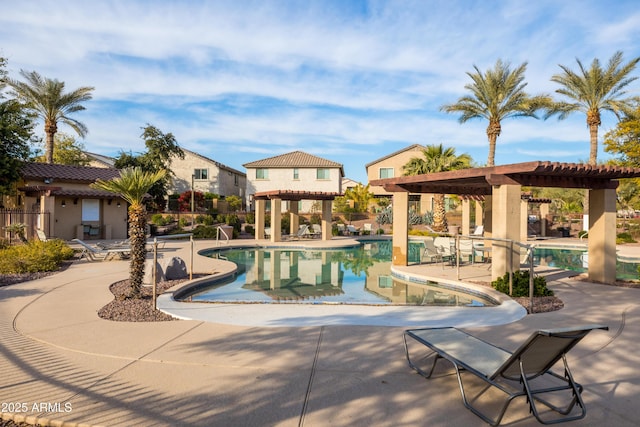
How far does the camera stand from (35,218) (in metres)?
20.9

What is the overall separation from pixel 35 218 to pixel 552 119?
31957 mm

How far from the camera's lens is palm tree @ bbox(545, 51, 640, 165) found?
24000mm

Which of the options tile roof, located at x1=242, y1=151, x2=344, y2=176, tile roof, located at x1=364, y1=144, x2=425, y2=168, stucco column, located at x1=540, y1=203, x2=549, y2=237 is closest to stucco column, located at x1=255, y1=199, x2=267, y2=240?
tile roof, located at x1=242, y1=151, x2=344, y2=176

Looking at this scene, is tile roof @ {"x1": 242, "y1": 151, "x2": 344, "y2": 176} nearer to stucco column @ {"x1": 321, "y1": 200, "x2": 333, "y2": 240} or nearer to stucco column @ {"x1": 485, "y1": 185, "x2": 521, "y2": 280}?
stucco column @ {"x1": 321, "y1": 200, "x2": 333, "y2": 240}

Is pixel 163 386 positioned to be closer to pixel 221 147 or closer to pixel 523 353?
pixel 523 353

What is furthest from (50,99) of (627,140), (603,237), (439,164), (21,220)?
(627,140)

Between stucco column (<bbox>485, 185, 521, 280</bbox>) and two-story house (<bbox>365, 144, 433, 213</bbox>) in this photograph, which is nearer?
stucco column (<bbox>485, 185, 521, 280</bbox>)

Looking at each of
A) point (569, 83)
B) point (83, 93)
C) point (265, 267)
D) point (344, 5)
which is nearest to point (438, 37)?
point (344, 5)

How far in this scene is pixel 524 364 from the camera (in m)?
3.34

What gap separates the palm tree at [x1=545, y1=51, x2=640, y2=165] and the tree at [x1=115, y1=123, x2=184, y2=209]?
31.6 metres

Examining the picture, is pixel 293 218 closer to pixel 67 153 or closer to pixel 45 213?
pixel 45 213

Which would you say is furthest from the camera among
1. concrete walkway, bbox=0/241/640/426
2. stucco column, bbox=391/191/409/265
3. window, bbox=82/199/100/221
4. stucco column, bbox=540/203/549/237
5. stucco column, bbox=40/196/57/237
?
stucco column, bbox=540/203/549/237

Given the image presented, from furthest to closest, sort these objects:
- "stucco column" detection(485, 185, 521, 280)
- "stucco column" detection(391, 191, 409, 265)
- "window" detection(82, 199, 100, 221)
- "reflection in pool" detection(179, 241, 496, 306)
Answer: "window" detection(82, 199, 100, 221) < "stucco column" detection(391, 191, 409, 265) < "stucco column" detection(485, 185, 521, 280) < "reflection in pool" detection(179, 241, 496, 306)

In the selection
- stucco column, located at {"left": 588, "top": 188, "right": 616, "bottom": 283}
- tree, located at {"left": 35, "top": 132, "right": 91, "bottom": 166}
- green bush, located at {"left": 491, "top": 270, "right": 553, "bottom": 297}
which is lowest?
green bush, located at {"left": 491, "top": 270, "right": 553, "bottom": 297}
